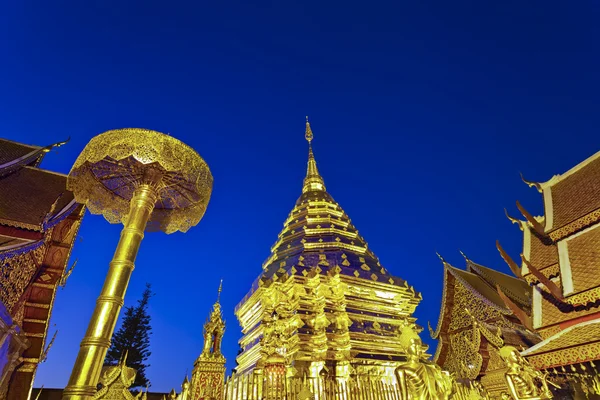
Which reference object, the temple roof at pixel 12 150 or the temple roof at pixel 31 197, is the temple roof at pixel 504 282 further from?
the temple roof at pixel 12 150

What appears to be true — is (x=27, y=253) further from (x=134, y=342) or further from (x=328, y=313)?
(x=134, y=342)

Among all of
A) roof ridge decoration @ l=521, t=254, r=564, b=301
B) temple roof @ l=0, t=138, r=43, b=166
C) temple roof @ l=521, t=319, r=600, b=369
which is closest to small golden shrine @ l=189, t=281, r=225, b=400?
temple roof @ l=521, t=319, r=600, b=369

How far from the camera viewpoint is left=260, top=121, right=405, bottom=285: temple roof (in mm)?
12406

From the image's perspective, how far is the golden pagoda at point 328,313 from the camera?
9641 millimetres

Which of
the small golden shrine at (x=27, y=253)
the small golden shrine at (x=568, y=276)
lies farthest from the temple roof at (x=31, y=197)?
the small golden shrine at (x=568, y=276)

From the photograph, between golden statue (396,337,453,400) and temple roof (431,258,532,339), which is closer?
golden statue (396,337,453,400)

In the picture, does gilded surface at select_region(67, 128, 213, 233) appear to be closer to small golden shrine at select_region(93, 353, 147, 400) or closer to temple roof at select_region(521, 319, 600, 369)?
small golden shrine at select_region(93, 353, 147, 400)

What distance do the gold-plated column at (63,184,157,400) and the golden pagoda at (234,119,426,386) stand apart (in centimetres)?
374

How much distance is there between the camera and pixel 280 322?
1050 cm

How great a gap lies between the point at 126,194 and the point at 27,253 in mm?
2780

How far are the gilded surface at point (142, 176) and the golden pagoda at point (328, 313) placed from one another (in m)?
3.21

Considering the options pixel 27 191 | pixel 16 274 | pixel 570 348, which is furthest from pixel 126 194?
pixel 570 348

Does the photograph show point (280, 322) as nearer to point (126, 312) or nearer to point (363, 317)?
point (363, 317)

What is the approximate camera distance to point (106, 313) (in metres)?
4.09
